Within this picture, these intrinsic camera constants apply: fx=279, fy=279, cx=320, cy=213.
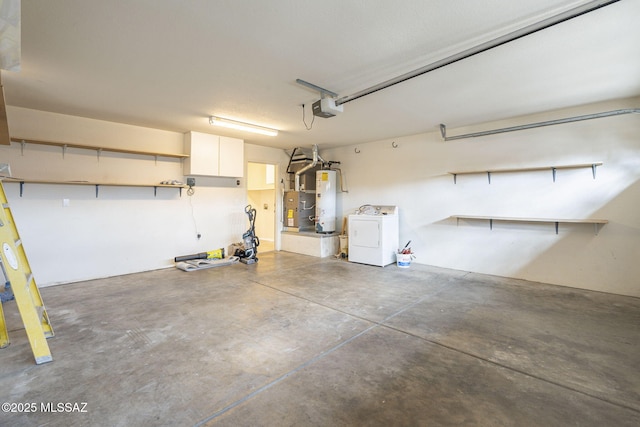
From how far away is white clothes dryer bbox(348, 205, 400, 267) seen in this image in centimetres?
533

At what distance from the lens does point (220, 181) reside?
599 cm

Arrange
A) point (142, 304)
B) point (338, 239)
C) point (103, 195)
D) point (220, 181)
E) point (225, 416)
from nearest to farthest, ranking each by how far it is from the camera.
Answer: point (225, 416)
point (142, 304)
point (103, 195)
point (220, 181)
point (338, 239)

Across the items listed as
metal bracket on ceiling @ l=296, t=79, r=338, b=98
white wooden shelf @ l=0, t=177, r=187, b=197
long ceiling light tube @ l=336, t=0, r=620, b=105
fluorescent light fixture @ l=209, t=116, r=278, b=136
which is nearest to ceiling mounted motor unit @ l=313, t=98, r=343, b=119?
metal bracket on ceiling @ l=296, t=79, r=338, b=98

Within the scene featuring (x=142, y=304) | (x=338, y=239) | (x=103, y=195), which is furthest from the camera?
(x=338, y=239)

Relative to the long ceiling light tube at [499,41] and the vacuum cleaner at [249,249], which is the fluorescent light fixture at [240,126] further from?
the long ceiling light tube at [499,41]

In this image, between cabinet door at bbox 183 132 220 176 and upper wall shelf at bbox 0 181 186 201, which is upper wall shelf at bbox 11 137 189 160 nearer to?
cabinet door at bbox 183 132 220 176

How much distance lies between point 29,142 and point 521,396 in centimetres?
624

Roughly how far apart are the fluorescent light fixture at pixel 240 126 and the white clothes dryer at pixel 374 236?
2.34 m

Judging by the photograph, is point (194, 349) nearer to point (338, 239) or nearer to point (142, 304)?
point (142, 304)

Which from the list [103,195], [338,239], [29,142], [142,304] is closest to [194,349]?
[142,304]

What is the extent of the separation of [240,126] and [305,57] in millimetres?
2496

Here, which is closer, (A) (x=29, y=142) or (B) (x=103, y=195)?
(A) (x=29, y=142)

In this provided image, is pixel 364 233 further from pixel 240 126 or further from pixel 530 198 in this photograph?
pixel 240 126

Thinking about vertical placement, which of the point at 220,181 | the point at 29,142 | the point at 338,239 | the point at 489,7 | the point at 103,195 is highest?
the point at 489,7
